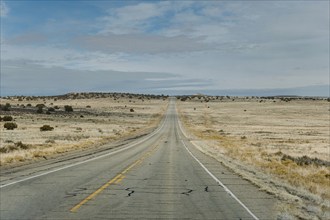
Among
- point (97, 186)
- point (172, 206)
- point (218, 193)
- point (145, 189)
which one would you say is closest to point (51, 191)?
point (97, 186)

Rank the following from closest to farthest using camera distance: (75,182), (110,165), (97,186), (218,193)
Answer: (218,193)
(97,186)
(75,182)
(110,165)

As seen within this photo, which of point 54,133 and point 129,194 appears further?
point 54,133

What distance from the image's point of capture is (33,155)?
29453 millimetres

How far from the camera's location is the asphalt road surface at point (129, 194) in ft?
38.2

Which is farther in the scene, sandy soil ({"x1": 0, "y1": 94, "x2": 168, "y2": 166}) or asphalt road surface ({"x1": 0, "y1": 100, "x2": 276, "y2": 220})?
sandy soil ({"x1": 0, "y1": 94, "x2": 168, "y2": 166})

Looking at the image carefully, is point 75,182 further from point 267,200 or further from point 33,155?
point 33,155

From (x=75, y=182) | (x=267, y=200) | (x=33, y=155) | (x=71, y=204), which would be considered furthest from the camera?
(x=33, y=155)

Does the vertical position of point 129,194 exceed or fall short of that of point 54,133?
it exceeds it

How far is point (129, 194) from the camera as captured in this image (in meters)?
14.8

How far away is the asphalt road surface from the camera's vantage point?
1166 centimetres

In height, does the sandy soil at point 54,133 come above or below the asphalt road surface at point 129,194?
below

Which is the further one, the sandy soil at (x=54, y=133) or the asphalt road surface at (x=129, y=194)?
the sandy soil at (x=54, y=133)

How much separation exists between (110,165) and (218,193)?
36.7 feet

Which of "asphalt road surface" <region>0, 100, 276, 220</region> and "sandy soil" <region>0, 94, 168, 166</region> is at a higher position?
"asphalt road surface" <region>0, 100, 276, 220</region>
